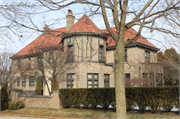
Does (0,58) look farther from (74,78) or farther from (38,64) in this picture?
(74,78)

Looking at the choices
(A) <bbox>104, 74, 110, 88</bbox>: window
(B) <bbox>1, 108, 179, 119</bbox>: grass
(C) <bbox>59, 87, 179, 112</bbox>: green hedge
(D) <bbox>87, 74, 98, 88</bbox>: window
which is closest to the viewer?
(B) <bbox>1, 108, 179, 119</bbox>: grass

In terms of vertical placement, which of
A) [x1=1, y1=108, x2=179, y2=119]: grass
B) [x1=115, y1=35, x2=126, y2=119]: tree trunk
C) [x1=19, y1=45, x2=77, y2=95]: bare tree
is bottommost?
[x1=1, y1=108, x2=179, y2=119]: grass

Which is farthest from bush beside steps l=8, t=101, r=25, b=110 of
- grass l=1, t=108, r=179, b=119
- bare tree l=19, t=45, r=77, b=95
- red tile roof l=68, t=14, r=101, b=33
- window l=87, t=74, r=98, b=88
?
red tile roof l=68, t=14, r=101, b=33

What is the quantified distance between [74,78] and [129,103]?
9911 mm

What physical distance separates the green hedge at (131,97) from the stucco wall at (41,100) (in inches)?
22.1

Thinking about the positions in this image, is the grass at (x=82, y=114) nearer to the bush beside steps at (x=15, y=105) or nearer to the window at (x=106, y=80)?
the bush beside steps at (x=15, y=105)

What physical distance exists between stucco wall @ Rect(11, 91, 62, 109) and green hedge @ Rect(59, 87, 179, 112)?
56 cm

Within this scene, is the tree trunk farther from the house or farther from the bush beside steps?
the bush beside steps

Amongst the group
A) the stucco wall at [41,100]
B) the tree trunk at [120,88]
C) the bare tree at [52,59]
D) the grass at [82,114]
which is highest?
the bare tree at [52,59]

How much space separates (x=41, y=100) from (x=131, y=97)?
27.2ft

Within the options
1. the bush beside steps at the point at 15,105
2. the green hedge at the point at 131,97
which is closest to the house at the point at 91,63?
the bush beside steps at the point at 15,105

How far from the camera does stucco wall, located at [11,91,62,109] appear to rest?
50.5 feet

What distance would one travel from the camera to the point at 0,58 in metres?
21.3

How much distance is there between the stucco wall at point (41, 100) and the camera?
15406 millimetres
